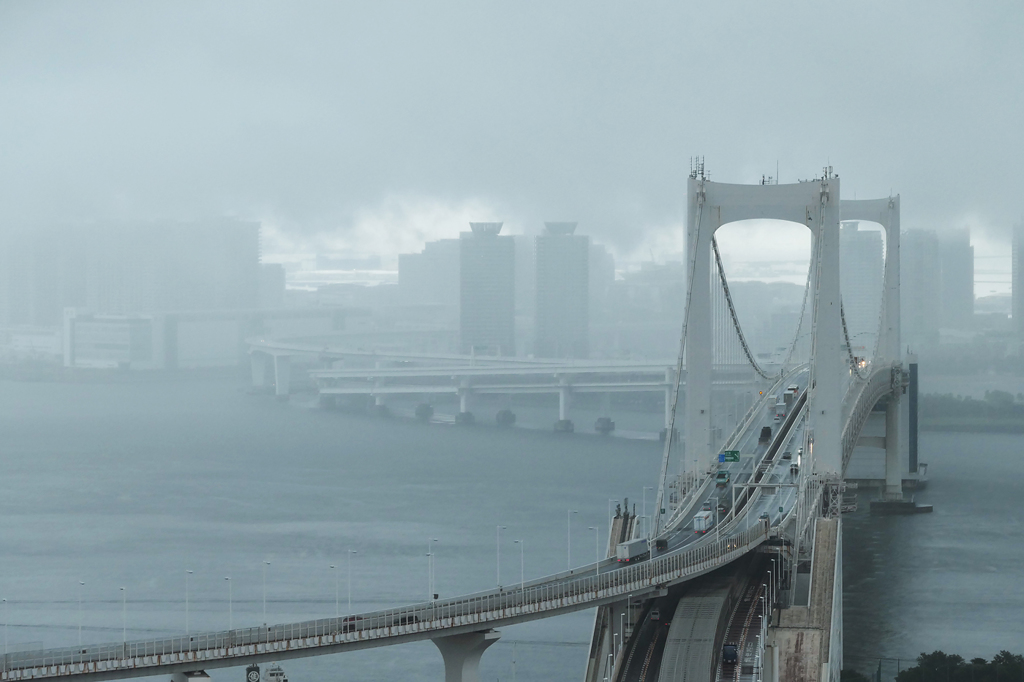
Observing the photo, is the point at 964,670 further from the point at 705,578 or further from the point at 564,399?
the point at 564,399

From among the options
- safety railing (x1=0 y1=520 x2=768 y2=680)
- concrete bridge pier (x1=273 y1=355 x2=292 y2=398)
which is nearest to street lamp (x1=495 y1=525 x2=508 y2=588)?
safety railing (x1=0 y1=520 x2=768 y2=680)

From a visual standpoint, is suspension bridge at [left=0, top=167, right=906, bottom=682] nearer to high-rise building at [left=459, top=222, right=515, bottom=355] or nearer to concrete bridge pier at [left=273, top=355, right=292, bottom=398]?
concrete bridge pier at [left=273, top=355, right=292, bottom=398]

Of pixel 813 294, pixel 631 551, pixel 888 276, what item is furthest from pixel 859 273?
pixel 631 551

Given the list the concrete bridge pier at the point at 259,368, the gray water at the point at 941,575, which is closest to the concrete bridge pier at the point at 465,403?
the concrete bridge pier at the point at 259,368

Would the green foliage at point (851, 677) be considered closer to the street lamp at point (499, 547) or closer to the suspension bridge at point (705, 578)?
the suspension bridge at point (705, 578)

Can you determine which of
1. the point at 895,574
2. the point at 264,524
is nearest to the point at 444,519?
the point at 264,524

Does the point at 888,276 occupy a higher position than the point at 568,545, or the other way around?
the point at 888,276
